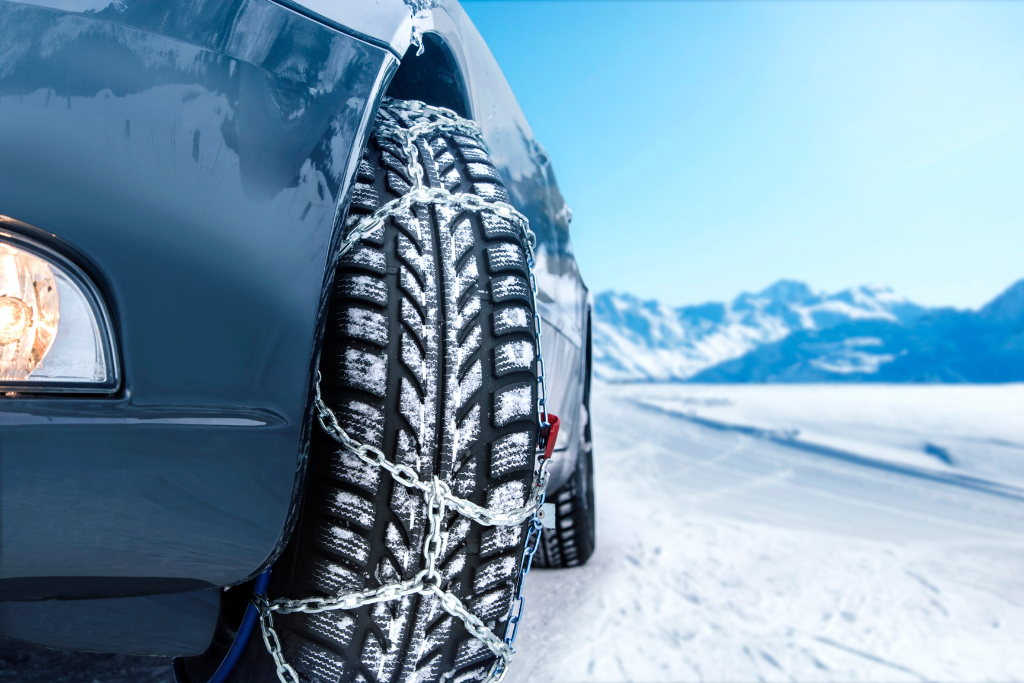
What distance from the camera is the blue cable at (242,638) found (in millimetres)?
890

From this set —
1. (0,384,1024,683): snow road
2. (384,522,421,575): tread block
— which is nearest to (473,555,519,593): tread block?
Answer: (384,522,421,575): tread block

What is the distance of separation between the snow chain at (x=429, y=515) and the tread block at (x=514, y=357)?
38 millimetres

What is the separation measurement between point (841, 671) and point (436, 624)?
138 cm

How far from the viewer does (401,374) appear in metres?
0.85

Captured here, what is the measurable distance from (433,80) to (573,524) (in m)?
1.74

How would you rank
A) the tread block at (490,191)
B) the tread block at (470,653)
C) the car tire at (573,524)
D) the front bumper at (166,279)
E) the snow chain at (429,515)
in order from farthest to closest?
1. the car tire at (573,524)
2. the tread block at (490,191)
3. the tread block at (470,653)
4. the snow chain at (429,515)
5. the front bumper at (166,279)

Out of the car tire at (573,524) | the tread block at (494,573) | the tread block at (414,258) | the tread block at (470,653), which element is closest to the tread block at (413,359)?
the tread block at (414,258)

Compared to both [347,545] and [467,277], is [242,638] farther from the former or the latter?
[467,277]

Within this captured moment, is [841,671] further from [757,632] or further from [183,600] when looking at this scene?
[183,600]

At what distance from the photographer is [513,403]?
0.94 metres

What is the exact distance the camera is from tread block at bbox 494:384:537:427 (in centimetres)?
92

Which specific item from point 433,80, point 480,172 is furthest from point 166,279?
point 433,80

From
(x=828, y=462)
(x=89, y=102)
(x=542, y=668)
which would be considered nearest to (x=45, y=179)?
(x=89, y=102)

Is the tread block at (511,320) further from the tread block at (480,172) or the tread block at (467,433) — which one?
the tread block at (480,172)
